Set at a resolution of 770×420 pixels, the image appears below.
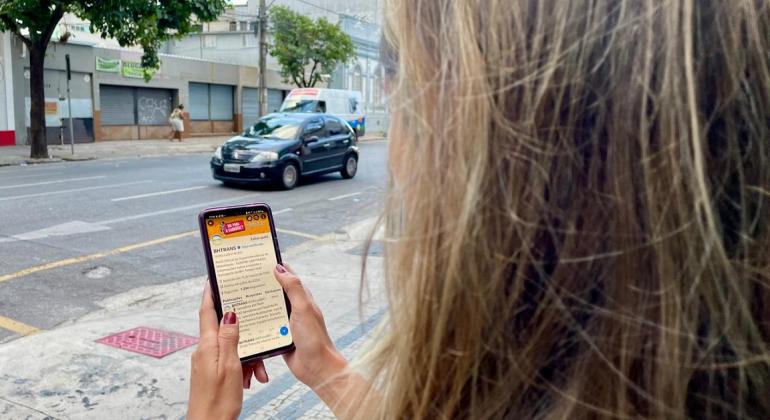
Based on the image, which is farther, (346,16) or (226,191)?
(346,16)

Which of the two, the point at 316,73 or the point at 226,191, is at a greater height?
the point at 316,73

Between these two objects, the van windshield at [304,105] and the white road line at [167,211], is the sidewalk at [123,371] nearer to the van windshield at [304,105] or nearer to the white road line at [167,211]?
the white road line at [167,211]

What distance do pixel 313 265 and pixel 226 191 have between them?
18.0 ft

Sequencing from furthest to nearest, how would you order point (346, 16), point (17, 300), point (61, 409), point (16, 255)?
point (346, 16) → point (16, 255) → point (17, 300) → point (61, 409)

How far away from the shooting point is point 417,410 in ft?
→ 2.65

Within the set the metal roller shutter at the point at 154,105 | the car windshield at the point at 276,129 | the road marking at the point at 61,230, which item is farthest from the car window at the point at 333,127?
the metal roller shutter at the point at 154,105

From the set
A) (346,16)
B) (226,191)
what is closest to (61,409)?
(226,191)

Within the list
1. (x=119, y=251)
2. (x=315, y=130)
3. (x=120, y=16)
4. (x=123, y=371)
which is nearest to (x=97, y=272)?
(x=119, y=251)

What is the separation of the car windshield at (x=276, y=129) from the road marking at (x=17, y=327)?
26.6 ft

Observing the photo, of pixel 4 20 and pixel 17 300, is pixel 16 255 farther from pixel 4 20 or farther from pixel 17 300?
pixel 4 20

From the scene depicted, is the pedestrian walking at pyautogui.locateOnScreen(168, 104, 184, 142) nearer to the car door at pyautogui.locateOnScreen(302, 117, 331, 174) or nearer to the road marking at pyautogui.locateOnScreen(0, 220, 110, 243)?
the car door at pyautogui.locateOnScreen(302, 117, 331, 174)

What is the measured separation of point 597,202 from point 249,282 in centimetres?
99

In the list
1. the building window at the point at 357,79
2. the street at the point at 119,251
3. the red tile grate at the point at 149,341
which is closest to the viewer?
the red tile grate at the point at 149,341

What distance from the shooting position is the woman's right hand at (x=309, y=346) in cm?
134
